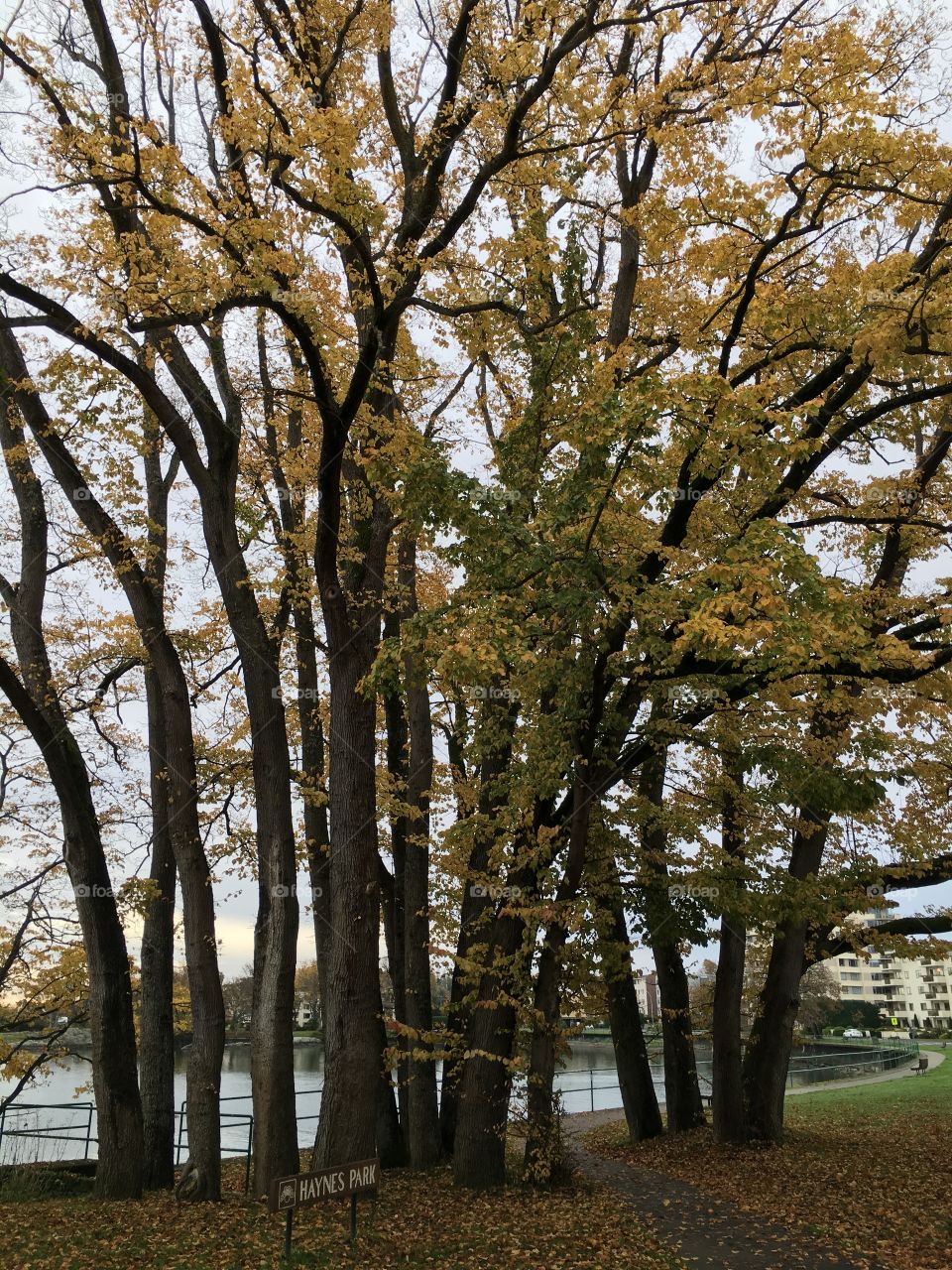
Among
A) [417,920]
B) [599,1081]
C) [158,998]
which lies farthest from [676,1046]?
[599,1081]

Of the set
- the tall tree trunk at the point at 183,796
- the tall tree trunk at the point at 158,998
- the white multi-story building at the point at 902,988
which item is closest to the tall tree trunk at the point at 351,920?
the tall tree trunk at the point at 183,796

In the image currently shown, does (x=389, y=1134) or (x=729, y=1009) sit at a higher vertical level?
(x=729, y=1009)

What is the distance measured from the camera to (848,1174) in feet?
31.6

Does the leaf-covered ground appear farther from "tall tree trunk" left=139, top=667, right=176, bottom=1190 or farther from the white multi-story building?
the white multi-story building

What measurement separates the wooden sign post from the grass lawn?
11.5 ft

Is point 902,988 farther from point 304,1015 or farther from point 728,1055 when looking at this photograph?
point 728,1055

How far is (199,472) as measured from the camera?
936 cm

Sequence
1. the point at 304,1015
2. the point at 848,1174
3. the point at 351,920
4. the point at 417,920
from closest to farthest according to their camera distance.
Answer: the point at 351,920 < the point at 848,1174 < the point at 417,920 < the point at 304,1015

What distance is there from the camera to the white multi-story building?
88.6 metres

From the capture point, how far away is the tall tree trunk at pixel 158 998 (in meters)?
10.4

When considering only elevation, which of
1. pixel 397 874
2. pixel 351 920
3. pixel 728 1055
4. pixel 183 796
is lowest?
pixel 728 1055

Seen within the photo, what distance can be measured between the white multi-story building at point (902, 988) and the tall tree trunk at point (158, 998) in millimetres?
87954

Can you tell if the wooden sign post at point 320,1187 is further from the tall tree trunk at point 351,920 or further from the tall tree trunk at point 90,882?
the tall tree trunk at point 90,882

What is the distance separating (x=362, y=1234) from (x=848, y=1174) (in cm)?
573
